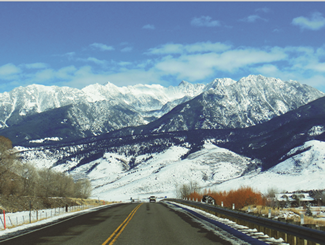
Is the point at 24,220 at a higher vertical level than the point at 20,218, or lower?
higher

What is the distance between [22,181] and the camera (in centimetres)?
8781

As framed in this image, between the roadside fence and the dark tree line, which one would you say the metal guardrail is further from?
the dark tree line

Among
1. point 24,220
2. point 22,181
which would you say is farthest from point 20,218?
point 22,181

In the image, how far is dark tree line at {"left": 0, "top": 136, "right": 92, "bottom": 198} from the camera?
2709 inches

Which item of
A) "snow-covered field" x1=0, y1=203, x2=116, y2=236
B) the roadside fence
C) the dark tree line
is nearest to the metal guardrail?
"snow-covered field" x1=0, y1=203, x2=116, y2=236

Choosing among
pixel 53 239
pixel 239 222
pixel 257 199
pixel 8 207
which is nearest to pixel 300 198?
pixel 257 199

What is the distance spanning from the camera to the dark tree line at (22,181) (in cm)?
6881

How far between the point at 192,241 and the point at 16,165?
210 ft

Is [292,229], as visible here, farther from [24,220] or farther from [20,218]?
[20,218]

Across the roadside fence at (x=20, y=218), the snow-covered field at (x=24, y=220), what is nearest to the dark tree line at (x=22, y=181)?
the roadside fence at (x=20, y=218)

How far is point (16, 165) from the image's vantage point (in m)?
71.0

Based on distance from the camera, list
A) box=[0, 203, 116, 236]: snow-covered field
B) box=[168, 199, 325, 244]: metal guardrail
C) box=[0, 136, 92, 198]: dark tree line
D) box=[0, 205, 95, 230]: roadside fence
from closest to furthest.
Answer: box=[168, 199, 325, 244]: metal guardrail
box=[0, 203, 116, 236]: snow-covered field
box=[0, 205, 95, 230]: roadside fence
box=[0, 136, 92, 198]: dark tree line

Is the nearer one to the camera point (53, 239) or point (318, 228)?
point (318, 228)

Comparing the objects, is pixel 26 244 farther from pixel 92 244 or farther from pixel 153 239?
pixel 153 239
